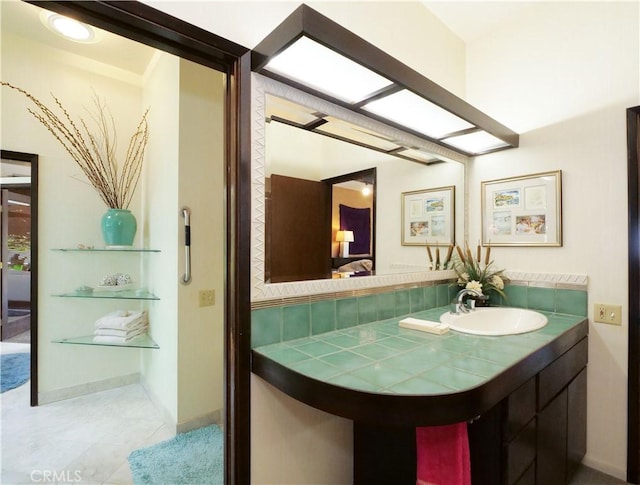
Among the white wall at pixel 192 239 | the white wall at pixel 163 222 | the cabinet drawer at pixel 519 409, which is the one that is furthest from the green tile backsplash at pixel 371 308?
the white wall at pixel 163 222

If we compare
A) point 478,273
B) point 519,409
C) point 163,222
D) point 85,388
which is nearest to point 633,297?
point 478,273

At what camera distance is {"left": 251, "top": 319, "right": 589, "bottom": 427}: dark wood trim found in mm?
829

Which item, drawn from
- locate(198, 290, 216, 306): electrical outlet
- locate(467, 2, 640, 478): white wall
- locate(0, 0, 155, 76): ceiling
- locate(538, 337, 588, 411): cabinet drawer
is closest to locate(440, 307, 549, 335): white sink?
locate(538, 337, 588, 411): cabinet drawer

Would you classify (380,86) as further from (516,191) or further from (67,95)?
(67,95)

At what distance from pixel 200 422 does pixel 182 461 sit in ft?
1.09

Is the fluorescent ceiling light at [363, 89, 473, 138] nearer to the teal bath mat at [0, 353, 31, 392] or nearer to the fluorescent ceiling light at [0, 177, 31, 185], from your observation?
the teal bath mat at [0, 353, 31, 392]

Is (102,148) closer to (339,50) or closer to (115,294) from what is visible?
(115,294)

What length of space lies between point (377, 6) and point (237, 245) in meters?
1.60

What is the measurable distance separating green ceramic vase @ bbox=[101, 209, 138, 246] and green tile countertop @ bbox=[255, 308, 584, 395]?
5.97 feet

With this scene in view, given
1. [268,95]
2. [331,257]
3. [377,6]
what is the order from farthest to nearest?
[377,6] → [331,257] → [268,95]

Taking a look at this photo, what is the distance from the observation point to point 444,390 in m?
0.86

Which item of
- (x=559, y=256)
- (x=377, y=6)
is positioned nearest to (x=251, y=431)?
(x=559, y=256)

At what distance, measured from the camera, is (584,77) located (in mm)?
1864

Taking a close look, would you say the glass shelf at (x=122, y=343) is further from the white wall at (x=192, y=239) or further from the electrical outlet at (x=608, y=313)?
the electrical outlet at (x=608, y=313)
